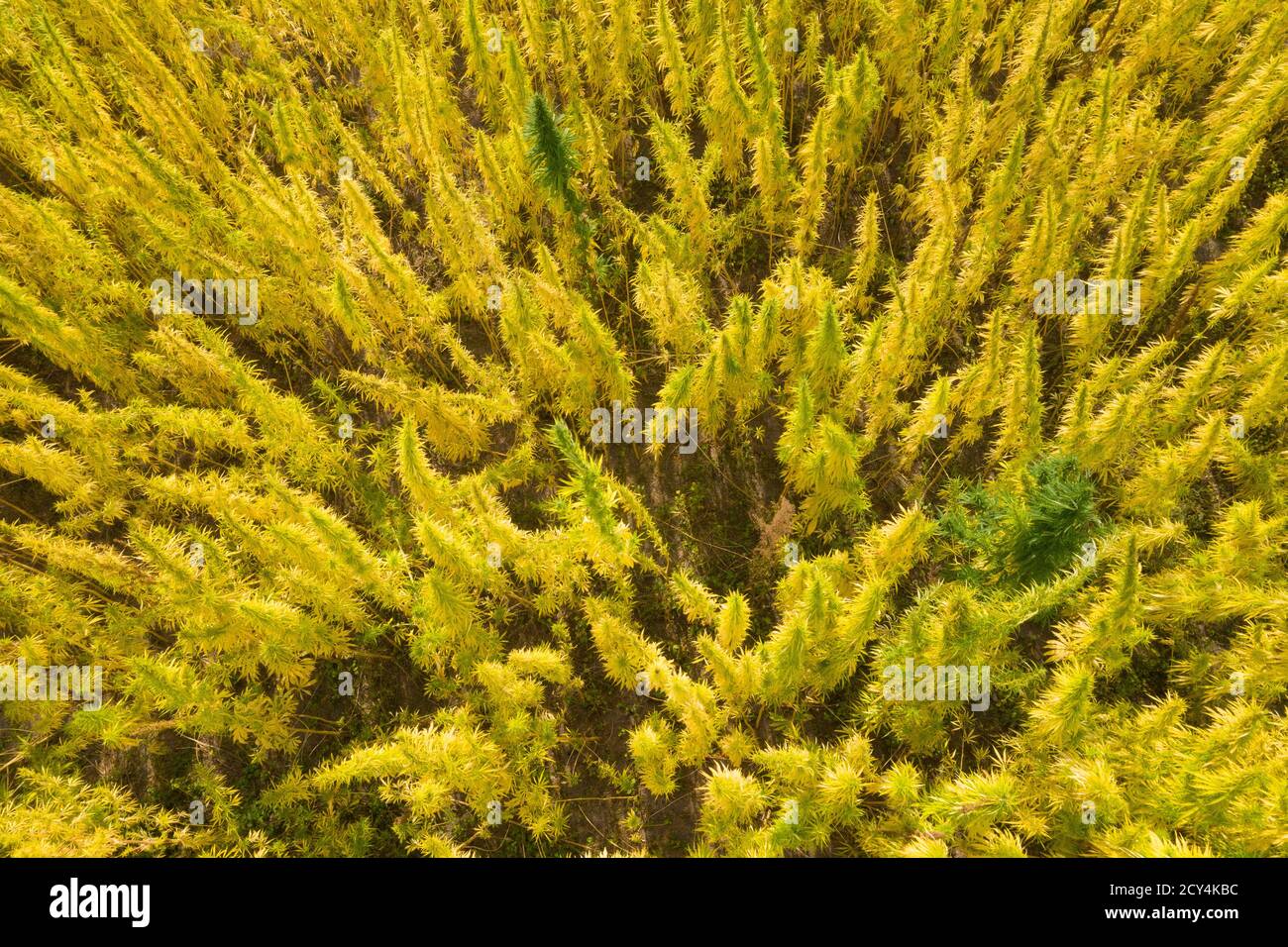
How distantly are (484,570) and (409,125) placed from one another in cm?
617

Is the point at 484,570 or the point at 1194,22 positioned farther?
the point at 1194,22

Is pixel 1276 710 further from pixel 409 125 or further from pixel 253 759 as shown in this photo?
pixel 409 125

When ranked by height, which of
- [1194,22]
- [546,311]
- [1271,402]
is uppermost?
[1194,22]

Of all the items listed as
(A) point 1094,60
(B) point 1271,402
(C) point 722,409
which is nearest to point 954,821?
(C) point 722,409

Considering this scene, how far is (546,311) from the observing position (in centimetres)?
730

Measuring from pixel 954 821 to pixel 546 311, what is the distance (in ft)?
20.5

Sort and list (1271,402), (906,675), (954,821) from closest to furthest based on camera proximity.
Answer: (954,821) → (906,675) → (1271,402)

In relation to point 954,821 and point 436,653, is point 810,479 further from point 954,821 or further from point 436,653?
point 436,653

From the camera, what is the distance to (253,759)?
6.84m

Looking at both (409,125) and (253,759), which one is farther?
(409,125)

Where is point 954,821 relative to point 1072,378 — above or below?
below

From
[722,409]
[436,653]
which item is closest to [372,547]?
[436,653]

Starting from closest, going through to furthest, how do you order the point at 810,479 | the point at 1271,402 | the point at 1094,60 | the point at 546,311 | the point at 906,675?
the point at 906,675, the point at 1271,402, the point at 810,479, the point at 546,311, the point at 1094,60

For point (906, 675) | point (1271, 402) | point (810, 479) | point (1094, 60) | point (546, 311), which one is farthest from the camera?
point (1094, 60)
